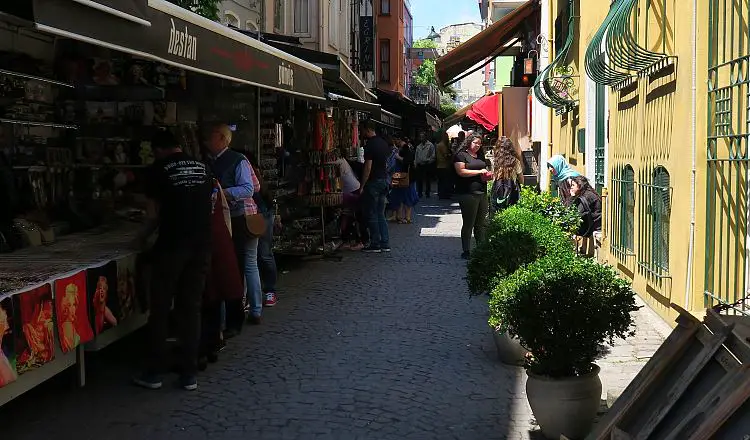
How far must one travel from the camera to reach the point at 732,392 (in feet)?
10.8

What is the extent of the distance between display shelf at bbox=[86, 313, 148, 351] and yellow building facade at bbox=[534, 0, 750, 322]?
394cm

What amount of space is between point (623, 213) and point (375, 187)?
4822 mm

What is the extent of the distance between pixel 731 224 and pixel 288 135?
7388mm

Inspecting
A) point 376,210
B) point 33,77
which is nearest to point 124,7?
point 33,77

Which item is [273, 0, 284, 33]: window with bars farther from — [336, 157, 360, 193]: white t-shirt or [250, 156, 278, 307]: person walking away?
[250, 156, 278, 307]: person walking away

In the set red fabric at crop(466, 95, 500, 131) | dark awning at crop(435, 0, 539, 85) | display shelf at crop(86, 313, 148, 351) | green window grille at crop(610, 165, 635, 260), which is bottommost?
display shelf at crop(86, 313, 148, 351)

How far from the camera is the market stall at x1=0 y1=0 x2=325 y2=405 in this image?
5.13m

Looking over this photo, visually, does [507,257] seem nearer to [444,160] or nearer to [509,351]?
[509,351]

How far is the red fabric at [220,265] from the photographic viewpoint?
6.87 metres

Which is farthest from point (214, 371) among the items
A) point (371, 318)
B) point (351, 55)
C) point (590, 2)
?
point (351, 55)

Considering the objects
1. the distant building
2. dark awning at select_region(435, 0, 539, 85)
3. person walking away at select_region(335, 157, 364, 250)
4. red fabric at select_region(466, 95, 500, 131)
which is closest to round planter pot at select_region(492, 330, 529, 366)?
person walking away at select_region(335, 157, 364, 250)

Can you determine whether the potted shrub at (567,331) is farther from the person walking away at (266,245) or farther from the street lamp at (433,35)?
the street lamp at (433,35)

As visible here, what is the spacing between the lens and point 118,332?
22.0ft

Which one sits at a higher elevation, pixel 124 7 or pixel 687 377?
pixel 124 7
